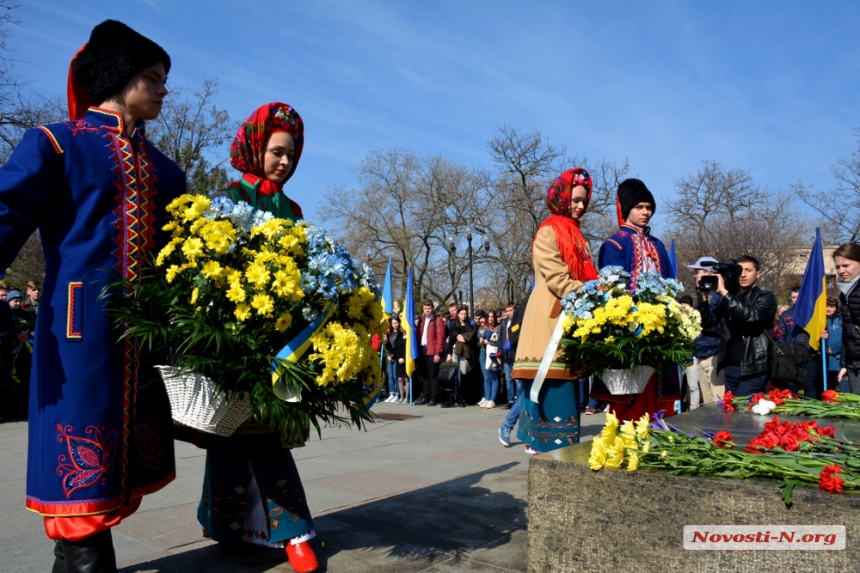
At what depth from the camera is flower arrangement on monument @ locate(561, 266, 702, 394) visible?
171 inches

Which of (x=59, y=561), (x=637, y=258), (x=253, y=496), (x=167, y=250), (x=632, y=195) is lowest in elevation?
(x=59, y=561)

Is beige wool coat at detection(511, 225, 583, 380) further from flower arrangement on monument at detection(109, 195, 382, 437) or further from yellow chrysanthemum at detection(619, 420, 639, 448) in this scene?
flower arrangement on monument at detection(109, 195, 382, 437)

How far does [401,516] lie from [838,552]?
95.6 inches

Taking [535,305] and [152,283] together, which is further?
[535,305]

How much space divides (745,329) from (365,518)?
337cm

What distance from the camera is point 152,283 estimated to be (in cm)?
273

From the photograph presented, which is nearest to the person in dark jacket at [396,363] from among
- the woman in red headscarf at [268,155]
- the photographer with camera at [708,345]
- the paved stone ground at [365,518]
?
the photographer with camera at [708,345]

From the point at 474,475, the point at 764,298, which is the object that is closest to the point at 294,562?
the point at 474,475

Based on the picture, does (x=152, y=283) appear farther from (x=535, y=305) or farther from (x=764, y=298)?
(x=764, y=298)

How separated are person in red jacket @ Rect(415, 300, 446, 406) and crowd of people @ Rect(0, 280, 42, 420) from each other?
258 inches

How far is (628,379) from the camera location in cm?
437

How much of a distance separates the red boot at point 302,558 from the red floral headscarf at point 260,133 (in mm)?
1711

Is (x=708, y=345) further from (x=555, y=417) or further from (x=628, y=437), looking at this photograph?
(x=628, y=437)

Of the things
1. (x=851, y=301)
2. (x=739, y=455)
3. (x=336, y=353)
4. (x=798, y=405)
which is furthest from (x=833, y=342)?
(x=336, y=353)
